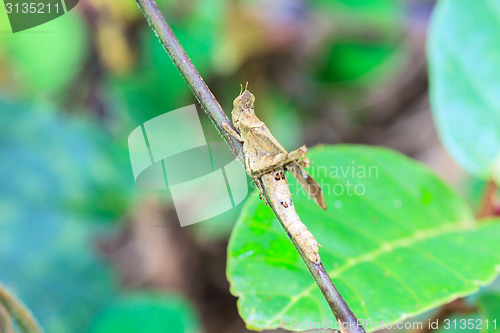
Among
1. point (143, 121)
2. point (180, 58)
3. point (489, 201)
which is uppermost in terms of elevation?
point (180, 58)

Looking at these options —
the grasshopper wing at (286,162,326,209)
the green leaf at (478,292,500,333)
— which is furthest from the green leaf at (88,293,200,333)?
the grasshopper wing at (286,162,326,209)

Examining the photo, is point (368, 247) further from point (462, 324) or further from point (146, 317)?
point (146, 317)

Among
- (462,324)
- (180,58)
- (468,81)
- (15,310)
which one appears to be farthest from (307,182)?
(462,324)

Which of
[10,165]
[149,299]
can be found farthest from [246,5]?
[149,299]

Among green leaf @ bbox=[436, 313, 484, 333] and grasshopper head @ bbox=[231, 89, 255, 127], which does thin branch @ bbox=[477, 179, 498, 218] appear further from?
grasshopper head @ bbox=[231, 89, 255, 127]

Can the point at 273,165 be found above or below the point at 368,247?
above

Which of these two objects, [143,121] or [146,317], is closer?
[146,317]

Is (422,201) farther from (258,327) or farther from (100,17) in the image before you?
(100,17)
